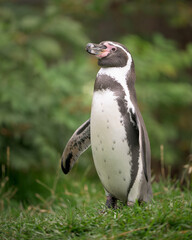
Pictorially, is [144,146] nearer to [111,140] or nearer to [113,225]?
[111,140]

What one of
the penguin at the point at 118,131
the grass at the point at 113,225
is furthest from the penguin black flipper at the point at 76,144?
the grass at the point at 113,225

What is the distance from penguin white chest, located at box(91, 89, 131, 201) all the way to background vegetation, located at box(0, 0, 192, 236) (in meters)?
1.06

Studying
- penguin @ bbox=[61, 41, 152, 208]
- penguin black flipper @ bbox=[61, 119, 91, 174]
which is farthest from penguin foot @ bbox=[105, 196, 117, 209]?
penguin black flipper @ bbox=[61, 119, 91, 174]

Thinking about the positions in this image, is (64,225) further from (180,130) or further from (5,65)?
(180,130)

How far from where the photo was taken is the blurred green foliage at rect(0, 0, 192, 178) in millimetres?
6311

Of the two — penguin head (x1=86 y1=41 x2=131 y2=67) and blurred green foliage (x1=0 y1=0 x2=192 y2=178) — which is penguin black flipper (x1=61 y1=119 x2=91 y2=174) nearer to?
penguin head (x1=86 y1=41 x2=131 y2=67)

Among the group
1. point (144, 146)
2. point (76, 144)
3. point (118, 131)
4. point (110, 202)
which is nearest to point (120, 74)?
point (118, 131)

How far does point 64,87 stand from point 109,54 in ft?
11.3

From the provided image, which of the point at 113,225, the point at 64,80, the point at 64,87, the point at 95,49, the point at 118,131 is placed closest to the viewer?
the point at 113,225

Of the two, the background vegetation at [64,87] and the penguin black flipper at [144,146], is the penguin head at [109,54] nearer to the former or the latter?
A: the penguin black flipper at [144,146]

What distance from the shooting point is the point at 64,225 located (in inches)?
116

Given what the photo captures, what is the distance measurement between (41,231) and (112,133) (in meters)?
0.95

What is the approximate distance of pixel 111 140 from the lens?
3318mm

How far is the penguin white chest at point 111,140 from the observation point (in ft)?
10.8
